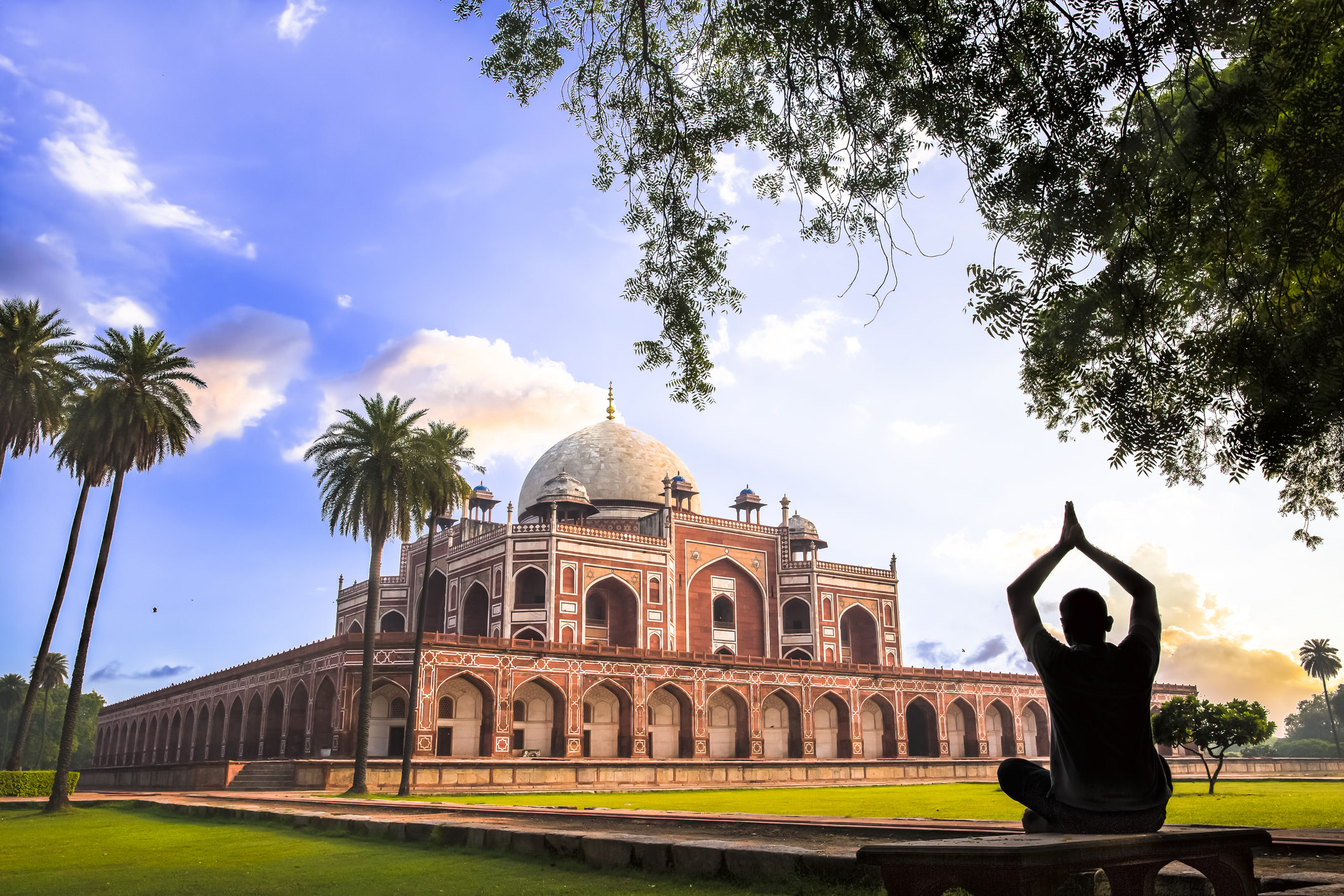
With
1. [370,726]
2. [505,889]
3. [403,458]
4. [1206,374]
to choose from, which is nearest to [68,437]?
[403,458]

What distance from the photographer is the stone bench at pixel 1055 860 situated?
116 inches

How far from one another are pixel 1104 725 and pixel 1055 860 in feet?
3.22

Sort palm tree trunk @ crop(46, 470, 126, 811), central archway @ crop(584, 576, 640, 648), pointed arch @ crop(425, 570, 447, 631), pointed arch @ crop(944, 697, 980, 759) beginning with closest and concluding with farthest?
1. palm tree trunk @ crop(46, 470, 126, 811)
2. central archway @ crop(584, 576, 640, 648)
3. pointed arch @ crop(944, 697, 980, 759)
4. pointed arch @ crop(425, 570, 447, 631)

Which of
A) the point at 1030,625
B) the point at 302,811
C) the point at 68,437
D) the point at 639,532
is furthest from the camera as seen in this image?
the point at 639,532

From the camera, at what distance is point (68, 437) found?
2367 centimetres

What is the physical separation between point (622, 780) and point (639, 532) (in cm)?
1727

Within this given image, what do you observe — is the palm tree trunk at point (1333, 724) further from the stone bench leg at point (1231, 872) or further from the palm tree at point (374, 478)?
the stone bench leg at point (1231, 872)

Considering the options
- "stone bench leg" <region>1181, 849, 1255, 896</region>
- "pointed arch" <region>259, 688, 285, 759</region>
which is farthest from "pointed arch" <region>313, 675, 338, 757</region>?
"stone bench leg" <region>1181, 849, 1255, 896</region>

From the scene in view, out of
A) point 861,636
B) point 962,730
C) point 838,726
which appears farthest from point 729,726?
point 962,730

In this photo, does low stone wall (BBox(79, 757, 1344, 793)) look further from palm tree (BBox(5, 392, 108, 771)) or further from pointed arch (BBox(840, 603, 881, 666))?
pointed arch (BBox(840, 603, 881, 666))

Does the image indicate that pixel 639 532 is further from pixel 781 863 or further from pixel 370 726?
pixel 781 863

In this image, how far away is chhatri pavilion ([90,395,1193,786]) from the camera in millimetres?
32719

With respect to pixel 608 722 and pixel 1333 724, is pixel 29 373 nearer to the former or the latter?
pixel 608 722

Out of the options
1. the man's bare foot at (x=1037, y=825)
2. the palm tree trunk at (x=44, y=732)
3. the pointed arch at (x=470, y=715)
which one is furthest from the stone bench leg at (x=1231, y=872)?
the palm tree trunk at (x=44, y=732)
